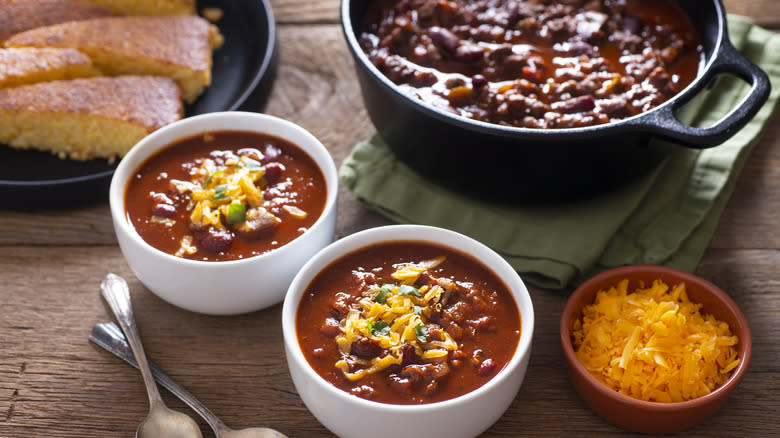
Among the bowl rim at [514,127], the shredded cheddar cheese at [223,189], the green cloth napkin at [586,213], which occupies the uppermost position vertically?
the bowl rim at [514,127]

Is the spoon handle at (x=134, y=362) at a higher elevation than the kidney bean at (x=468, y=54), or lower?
lower

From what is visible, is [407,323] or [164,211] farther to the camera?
[164,211]

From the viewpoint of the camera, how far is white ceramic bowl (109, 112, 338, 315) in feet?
8.11

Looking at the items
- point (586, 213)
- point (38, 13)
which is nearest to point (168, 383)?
point (586, 213)

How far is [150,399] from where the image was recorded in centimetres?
242

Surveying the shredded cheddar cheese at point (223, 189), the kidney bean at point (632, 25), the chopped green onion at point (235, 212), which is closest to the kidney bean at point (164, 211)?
the shredded cheddar cheese at point (223, 189)

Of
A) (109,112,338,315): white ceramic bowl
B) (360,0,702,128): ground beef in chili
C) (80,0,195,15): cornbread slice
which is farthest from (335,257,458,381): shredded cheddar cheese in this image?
(80,0,195,15): cornbread slice

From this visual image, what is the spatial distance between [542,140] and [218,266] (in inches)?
41.6

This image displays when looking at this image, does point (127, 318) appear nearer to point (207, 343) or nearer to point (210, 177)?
point (207, 343)

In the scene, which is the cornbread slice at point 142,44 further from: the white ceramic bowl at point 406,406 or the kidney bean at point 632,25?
the kidney bean at point 632,25

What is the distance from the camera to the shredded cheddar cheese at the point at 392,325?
7.24 ft

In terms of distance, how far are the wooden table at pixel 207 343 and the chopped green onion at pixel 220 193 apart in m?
0.43

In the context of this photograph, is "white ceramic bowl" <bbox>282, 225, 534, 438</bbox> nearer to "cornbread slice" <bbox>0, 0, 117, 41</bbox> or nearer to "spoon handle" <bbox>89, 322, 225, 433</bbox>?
"spoon handle" <bbox>89, 322, 225, 433</bbox>

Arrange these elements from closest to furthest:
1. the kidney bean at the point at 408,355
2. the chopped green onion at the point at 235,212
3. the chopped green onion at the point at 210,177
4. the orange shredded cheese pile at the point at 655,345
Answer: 1. the kidney bean at the point at 408,355
2. the orange shredded cheese pile at the point at 655,345
3. the chopped green onion at the point at 235,212
4. the chopped green onion at the point at 210,177
